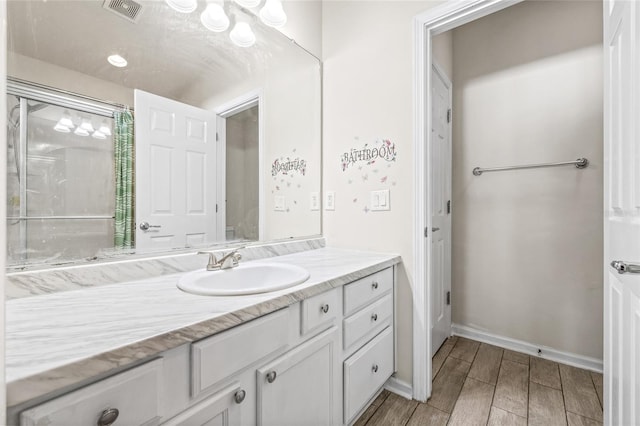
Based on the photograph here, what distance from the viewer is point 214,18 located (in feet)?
4.46

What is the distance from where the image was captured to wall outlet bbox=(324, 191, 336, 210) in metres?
1.89

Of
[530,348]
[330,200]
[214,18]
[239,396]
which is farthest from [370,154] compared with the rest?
[530,348]

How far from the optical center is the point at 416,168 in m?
1.53

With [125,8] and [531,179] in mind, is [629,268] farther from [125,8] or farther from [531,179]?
[125,8]

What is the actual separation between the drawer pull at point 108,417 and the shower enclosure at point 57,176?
649 mm

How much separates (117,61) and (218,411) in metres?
1.22

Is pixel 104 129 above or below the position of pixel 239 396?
above

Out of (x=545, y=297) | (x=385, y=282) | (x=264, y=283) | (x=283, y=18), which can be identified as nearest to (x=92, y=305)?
(x=264, y=283)

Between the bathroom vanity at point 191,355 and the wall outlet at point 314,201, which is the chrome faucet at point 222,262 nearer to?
the bathroom vanity at point 191,355

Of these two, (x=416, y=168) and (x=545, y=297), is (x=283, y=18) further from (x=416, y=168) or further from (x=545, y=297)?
(x=545, y=297)

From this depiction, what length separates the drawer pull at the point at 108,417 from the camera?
0.55m

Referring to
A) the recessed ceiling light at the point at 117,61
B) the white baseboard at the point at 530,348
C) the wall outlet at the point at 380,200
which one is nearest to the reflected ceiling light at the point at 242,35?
the recessed ceiling light at the point at 117,61

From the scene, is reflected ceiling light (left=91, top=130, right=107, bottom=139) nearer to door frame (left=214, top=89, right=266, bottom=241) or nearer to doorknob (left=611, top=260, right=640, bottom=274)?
door frame (left=214, top=89, right=266, bottom=241)

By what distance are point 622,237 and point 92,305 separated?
1.52 metres
